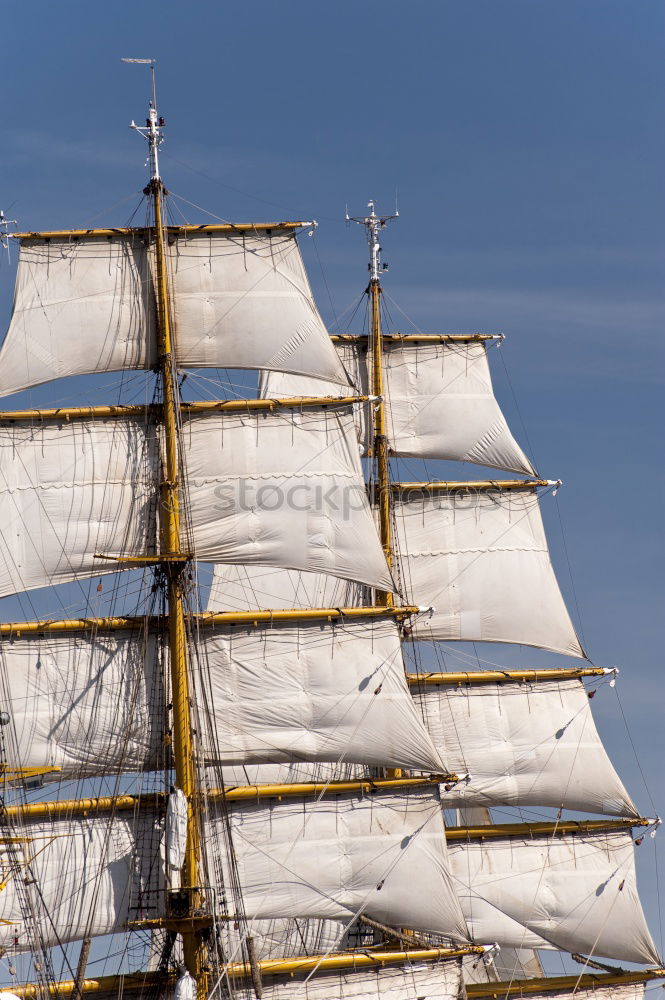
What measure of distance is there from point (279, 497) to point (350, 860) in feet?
42.4

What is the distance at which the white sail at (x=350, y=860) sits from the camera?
260 ft

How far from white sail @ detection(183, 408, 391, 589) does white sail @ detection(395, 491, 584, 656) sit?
8831mm

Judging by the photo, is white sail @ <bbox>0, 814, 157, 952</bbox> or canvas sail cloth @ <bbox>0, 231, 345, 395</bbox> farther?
canvas sail cloth @ <bbox>0, 231, 345, 395</bbox>

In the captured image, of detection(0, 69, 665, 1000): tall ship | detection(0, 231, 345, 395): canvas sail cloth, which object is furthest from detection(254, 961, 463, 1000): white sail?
detection(0, 231, 345, 395): canvas sail cloth

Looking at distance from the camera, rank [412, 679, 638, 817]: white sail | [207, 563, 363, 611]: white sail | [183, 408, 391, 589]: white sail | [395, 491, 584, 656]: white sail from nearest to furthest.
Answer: [183, 408, 391, 589]: white sail → [207, 563, 363, 611]: white sail → [412, 679, 638, 817]: white sail → [395, 491, 584, 656]: white sail

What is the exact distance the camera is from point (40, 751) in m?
78.6

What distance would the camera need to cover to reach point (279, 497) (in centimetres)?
8144

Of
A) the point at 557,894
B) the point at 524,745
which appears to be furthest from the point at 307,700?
the point at 557,894

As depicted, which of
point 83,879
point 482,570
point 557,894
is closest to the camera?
point 83,879

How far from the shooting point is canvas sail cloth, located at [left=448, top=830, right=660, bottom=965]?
290 ft

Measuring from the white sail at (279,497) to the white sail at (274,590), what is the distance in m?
6.55
